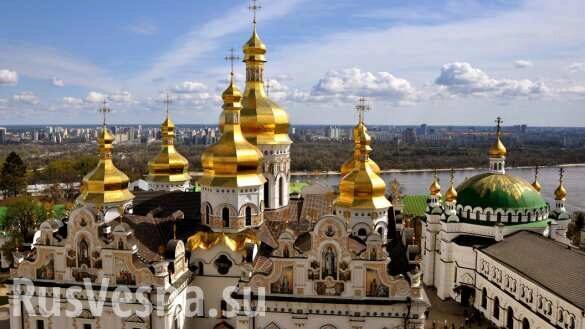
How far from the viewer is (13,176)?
4081cm

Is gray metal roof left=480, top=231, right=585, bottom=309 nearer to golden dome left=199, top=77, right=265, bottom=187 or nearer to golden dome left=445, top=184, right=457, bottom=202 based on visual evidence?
golden dome left=445, top=184, right=457, bottom=202

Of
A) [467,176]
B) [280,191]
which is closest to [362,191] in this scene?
[280,191]

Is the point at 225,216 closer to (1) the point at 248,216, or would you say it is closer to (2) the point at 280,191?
(1) the point at 248,216

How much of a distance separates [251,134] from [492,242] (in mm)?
10733

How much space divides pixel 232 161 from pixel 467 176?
69544mm

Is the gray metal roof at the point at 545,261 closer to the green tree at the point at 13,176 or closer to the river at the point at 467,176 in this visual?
the river at the point at 467,176

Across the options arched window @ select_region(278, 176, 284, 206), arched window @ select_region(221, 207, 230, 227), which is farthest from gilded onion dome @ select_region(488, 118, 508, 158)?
arched window @ select_region(221, 207, 230, 227)

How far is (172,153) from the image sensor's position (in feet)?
74.1

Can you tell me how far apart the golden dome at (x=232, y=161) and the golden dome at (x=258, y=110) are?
5.93 ft

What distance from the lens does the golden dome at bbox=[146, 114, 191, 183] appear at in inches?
874

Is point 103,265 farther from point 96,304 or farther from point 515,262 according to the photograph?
point 515,262

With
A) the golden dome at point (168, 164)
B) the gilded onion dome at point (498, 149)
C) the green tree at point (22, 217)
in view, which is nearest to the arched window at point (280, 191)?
the golden dome at point (168, 164)

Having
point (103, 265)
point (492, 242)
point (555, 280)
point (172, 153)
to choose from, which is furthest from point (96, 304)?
point (492, 242)

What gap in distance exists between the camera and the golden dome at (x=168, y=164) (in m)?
22.2
